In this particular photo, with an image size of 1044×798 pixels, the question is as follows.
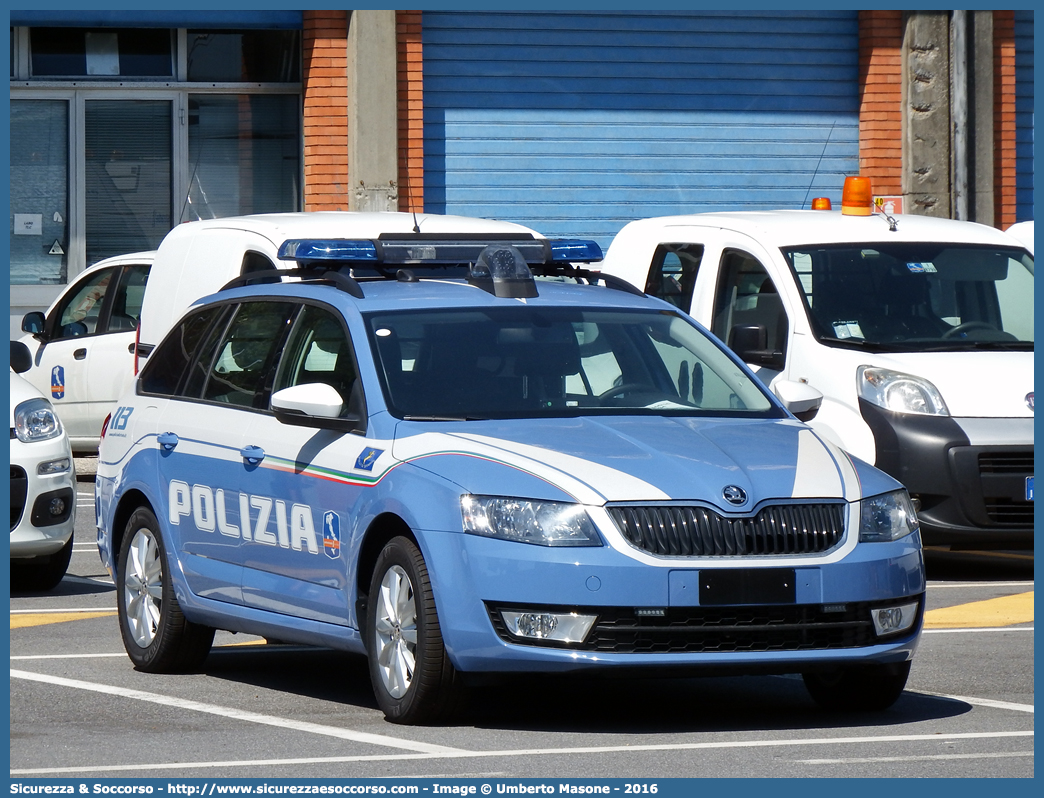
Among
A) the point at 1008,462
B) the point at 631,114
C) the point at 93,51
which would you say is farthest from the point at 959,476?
the point at 93,51

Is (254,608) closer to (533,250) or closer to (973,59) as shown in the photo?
(533,250)

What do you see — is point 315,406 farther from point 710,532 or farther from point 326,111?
point 326,111

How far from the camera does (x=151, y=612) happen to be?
27.3 ft

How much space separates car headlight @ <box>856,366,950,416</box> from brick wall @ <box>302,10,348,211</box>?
10.1m

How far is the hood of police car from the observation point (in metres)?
6.45

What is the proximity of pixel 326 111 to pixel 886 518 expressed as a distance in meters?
14.3

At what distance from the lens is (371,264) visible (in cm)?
858

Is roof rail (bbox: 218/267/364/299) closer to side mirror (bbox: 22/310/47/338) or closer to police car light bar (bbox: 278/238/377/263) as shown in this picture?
police car light bar (bbox: 278/238/377/263)

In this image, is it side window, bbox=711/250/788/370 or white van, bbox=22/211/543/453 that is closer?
side window, bbox=711/250/788/370

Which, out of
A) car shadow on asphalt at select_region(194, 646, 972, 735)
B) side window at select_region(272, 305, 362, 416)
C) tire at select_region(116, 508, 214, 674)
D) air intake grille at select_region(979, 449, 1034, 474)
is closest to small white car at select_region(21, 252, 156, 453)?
tire at select_region(116, 508, 214, 674)

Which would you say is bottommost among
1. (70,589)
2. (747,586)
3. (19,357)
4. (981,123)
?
(70,589)

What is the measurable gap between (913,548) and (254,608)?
8.22 ft

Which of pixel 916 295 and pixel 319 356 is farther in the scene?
pixel 916 295

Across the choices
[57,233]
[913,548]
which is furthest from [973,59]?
[913,548]
